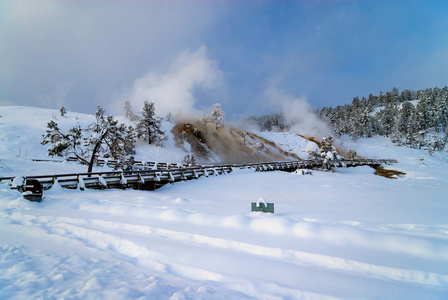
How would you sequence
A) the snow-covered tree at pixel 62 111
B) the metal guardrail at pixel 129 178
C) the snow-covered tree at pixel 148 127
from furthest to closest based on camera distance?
the snow-covered tree at pixel 62 111, the snow-covered tree at pixel 148 127, the metal guardrail at pixel 129 178

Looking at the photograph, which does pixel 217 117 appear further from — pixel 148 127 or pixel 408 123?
pixel 408 123

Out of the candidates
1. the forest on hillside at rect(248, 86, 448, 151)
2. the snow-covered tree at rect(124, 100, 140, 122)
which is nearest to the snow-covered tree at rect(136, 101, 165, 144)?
the snow-covered tree at rect(124, 100, 140, 122)

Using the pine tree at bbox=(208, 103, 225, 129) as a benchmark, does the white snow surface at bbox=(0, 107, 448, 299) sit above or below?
below

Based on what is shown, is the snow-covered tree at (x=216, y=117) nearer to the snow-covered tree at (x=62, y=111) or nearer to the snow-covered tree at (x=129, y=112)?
the snow-covered tree at (x=129, y=112)

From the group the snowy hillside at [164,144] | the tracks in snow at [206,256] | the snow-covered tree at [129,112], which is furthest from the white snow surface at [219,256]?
the snow-covered tree at [129,112]

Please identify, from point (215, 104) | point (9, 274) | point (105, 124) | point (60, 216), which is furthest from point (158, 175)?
point (215, 104)

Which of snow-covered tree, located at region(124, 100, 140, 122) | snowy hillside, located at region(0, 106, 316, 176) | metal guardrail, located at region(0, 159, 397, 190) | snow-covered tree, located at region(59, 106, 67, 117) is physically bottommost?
metal guardrail, located at region(0, 159, 397, 190)

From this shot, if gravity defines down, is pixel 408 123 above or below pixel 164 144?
above

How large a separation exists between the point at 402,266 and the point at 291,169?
119 ft

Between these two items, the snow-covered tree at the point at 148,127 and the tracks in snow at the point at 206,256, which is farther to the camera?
the snow-covered tree at the point at 148,127

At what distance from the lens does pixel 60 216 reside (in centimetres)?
698

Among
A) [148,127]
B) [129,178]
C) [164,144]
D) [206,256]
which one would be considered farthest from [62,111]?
[206,256]

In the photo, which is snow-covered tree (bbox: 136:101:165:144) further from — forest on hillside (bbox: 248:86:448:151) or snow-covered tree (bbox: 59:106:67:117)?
forest on hillside (bbox: 248:86:448:151)

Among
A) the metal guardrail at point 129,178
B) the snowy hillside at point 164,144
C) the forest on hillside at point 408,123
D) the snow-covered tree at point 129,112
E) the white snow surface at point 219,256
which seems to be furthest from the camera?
the forest on hillside at point 408,123
